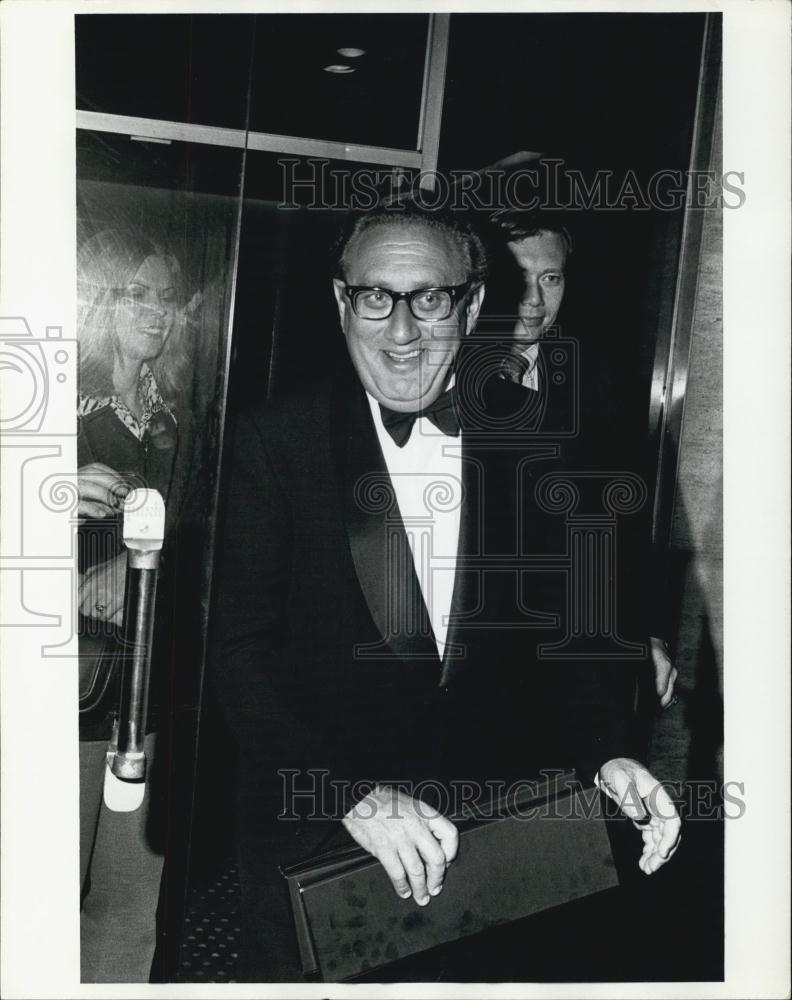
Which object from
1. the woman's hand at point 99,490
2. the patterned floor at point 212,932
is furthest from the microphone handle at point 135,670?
the patterned floor at point 212,932

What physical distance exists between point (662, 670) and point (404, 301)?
865 mm

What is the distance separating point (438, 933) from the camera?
1.94 meters

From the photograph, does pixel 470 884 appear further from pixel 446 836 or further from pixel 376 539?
pixel 376 539

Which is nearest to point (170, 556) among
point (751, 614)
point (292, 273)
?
point (292, 273)

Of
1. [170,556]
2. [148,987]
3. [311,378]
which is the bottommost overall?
[148,987]

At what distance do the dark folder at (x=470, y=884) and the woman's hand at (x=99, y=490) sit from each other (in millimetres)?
765

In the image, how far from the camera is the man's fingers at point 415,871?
1914 mm

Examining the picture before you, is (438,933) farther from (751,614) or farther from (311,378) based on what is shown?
(311,378)

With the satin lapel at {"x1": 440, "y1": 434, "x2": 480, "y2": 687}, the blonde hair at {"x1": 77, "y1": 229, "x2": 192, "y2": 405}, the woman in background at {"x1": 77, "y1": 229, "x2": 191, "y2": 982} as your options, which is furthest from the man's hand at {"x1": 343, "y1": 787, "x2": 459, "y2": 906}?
the blonde hair at {"x1": 77, "y1": 229, "x2": 192, "y2": 405}

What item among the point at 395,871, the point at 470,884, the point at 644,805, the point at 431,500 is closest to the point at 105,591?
the point at 431,500

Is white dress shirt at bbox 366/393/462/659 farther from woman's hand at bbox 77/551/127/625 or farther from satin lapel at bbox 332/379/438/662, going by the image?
woman's hand at bbox 77/551/127/625

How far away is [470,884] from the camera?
1.93 m

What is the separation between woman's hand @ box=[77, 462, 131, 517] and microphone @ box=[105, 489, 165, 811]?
2cm

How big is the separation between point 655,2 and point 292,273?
88cm
